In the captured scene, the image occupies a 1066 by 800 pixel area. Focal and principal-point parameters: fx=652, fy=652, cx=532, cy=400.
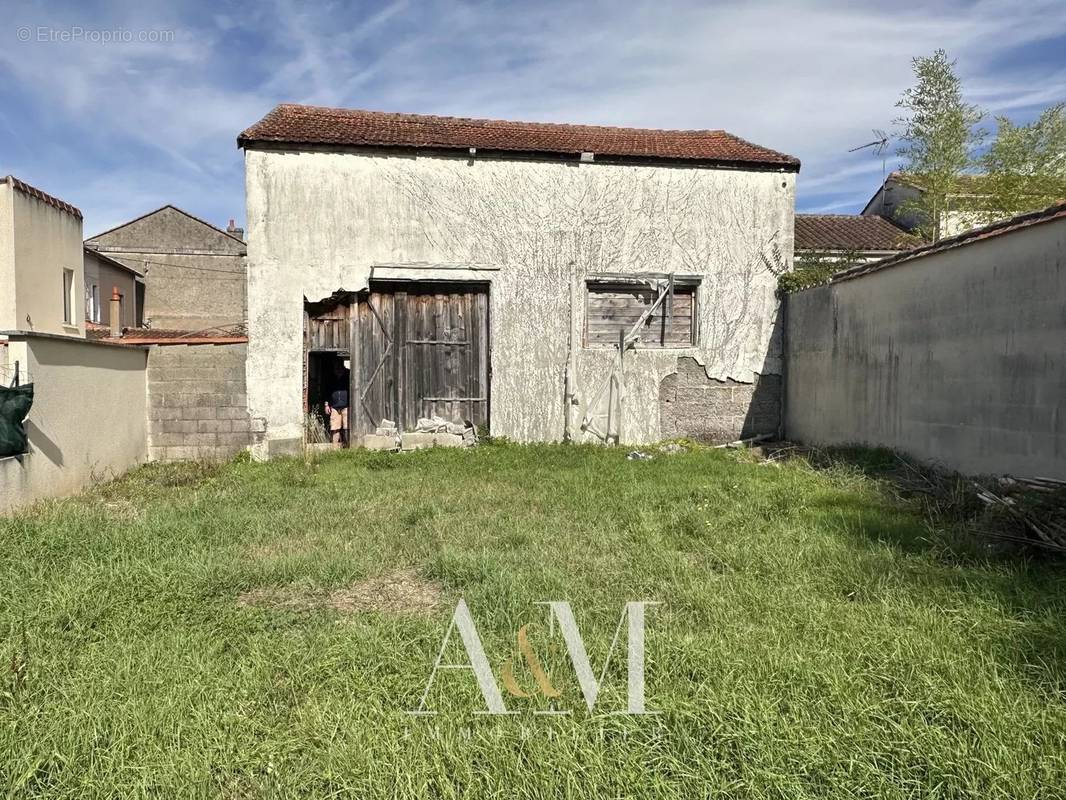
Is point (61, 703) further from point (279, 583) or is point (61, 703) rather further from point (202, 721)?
point (279, 583)

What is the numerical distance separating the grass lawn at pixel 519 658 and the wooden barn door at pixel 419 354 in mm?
4458

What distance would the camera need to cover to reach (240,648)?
3.33m

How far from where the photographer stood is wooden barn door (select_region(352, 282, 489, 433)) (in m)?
10.3

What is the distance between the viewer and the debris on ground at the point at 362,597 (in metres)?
Answer: 3.89

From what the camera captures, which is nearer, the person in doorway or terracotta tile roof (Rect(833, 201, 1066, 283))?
terracotta tile roof (Rect(833, 201, 1066, 283))

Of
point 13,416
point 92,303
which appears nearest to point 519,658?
point 13,416

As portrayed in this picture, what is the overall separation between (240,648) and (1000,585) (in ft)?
14.5

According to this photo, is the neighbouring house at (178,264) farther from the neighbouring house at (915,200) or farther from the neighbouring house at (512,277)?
the neighbouring house at (915,200)

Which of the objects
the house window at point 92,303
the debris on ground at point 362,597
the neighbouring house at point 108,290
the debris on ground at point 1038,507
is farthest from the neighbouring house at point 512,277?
the house window at point 92,303

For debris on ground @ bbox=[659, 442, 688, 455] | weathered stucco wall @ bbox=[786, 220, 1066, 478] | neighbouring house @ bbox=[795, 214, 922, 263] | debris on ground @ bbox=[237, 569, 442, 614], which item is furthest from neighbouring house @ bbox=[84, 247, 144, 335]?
weathered stucco wall @ bbox=[786, 220, 1066, 478]

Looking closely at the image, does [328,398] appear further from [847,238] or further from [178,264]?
[178,264]

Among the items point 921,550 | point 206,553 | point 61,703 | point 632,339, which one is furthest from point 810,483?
point 61,703

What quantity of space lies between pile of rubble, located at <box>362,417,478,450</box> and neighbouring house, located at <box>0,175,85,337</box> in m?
4.28

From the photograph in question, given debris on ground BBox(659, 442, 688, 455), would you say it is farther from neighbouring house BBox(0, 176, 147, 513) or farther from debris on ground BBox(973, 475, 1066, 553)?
neighbouring house BBox(0, 176, 147, 513)
